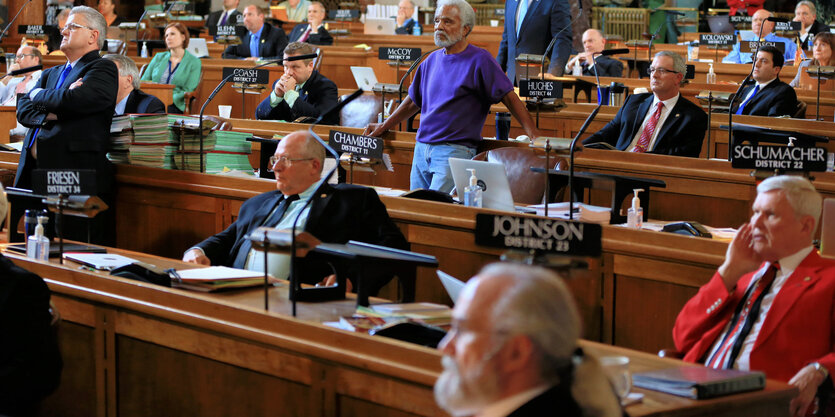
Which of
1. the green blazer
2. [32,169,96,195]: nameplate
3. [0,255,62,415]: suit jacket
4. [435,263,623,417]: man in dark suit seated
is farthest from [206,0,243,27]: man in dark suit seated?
[435,263,623,417]: man in dark suit seated

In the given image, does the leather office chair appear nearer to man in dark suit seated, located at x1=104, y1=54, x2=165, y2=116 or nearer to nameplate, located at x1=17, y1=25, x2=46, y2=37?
man in dark suit seated, located at x1=104, y1=54, x2=165, y2=116

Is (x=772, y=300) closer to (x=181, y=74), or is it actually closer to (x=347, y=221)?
(x=347, y=221)

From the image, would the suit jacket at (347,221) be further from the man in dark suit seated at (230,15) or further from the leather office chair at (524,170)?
the man in dark suit seated at (230,15)

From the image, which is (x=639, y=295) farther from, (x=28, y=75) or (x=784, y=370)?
(x=28, y=75)

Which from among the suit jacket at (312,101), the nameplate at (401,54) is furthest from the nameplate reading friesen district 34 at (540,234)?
the nameplate at (401,54)

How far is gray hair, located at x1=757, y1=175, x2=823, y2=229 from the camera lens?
2.44 m

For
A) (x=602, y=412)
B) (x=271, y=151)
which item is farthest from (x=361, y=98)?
(x=602, y=412)

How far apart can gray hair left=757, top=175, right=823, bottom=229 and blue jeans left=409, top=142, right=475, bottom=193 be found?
232 cm

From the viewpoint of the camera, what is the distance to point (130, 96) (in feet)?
18.0

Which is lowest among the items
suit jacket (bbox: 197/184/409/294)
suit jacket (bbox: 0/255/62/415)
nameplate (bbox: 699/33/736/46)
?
suit jacket (bbox: 0/255/62/415)

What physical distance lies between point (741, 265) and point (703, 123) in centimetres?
255

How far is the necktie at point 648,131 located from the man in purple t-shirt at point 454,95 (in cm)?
74

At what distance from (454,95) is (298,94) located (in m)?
1.87

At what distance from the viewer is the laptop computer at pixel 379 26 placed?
12016 mm
